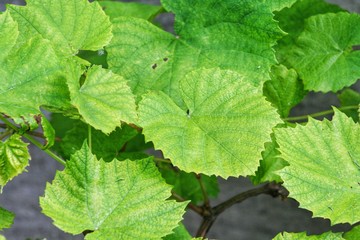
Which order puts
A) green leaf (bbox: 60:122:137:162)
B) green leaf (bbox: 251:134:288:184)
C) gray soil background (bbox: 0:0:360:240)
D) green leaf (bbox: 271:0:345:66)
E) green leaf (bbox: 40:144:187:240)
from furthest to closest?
gray soil background (bbox: 0:0:360:240), green leaf (bbox: 271:0:345:66), green leaf (bbox: 60:122:137:162), green leaf (bbox: 251:134:288:184), green leaf (bbox: 40:144:187:240)

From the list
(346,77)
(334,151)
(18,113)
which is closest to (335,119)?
(334,151)

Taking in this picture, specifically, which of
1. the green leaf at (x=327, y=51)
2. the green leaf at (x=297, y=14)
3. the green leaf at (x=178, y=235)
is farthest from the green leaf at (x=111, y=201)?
the green leaf at (x=297, y=14)

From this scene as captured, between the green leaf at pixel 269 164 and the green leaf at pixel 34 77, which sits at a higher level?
the green leaf at pixel 34 77

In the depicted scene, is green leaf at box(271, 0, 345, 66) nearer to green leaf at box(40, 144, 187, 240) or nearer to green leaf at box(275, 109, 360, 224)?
green leaf at box(275, 109, 360, 224)

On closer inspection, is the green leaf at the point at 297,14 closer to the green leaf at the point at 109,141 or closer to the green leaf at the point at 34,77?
the green leaf at the point at 109,141

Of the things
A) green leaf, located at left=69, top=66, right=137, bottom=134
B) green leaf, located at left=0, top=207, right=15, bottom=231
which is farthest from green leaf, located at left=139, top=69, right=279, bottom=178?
green leaf, located at left=0, top=207, right=15, bottom=231

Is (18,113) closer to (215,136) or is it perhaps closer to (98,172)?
(98,172)

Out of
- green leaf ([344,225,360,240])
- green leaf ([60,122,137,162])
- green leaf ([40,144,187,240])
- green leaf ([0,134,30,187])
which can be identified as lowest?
green leaf ([344,225,360,240])
